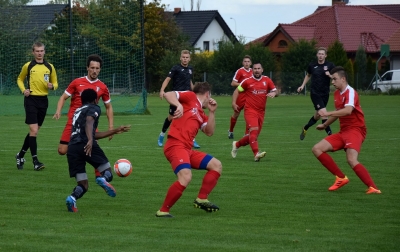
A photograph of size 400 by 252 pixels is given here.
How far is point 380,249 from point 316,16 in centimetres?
6626

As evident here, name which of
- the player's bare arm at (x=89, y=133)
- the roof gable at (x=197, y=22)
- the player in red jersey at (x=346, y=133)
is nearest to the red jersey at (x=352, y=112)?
the player in red jersey at (x=346, y=133)

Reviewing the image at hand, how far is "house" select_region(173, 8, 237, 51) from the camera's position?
81.4 metres

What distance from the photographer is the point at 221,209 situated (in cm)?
959

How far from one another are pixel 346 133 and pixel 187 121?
291cm

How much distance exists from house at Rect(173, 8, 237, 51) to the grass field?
65.3 m

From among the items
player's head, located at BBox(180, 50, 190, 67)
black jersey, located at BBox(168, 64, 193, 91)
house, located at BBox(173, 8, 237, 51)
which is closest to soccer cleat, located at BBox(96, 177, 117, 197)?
player's head, located at BBox(180, 50, 190, 67)

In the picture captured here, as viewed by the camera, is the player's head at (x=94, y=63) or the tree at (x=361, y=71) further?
the tree at (x=361, y=71)

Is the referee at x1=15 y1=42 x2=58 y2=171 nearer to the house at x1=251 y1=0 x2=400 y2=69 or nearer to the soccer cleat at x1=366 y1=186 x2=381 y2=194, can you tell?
the soccer cleat at x1=366 y1=186 x2=381 y2=194

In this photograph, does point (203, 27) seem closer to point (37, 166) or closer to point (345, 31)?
point (345, 31)

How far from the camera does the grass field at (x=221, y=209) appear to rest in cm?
756

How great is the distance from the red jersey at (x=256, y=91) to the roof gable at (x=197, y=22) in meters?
64.8

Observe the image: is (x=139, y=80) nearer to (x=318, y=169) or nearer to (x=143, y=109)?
(x=143, y=109)

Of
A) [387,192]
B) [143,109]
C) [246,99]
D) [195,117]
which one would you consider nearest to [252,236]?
[195,117]

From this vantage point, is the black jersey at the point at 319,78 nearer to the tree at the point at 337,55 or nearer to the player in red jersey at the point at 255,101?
the player in red jersey at the point at 255,101
